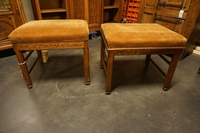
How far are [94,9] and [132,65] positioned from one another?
1111 mm

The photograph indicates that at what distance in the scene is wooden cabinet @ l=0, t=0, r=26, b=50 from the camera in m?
1.44

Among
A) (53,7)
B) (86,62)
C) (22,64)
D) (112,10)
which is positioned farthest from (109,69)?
(112,10)

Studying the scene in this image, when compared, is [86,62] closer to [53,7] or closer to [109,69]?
[109,69]

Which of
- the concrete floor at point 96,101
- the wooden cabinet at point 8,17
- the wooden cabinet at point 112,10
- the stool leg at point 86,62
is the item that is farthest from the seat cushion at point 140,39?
the wooden cabinet at point 112,10

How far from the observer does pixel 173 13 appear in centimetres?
153

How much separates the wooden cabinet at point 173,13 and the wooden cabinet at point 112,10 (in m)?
0.58

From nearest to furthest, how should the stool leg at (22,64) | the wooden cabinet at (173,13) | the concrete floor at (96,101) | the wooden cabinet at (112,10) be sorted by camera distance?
the concrete floor at (96,101) < the stool leg at (22,64) < the wooden cabinet at (173,13) < the wooden cabinet at (112,10)

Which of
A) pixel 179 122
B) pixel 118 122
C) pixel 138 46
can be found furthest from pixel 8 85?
pixel 179 122

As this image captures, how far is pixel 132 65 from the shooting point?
1.57 meters

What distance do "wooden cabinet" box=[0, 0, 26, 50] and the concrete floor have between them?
0.31 meters

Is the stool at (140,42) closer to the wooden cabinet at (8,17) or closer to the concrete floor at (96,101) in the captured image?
the concrete floor at (96,101)

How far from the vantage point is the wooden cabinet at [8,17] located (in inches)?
56.7

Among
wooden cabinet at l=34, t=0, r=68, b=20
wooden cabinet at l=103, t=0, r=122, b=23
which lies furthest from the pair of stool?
wooden cabinet at l=103, t=0, r=122, b=23

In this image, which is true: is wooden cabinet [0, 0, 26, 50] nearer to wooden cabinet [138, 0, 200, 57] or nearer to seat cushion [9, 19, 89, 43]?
seat cushion [9, 19, 89, 43]
